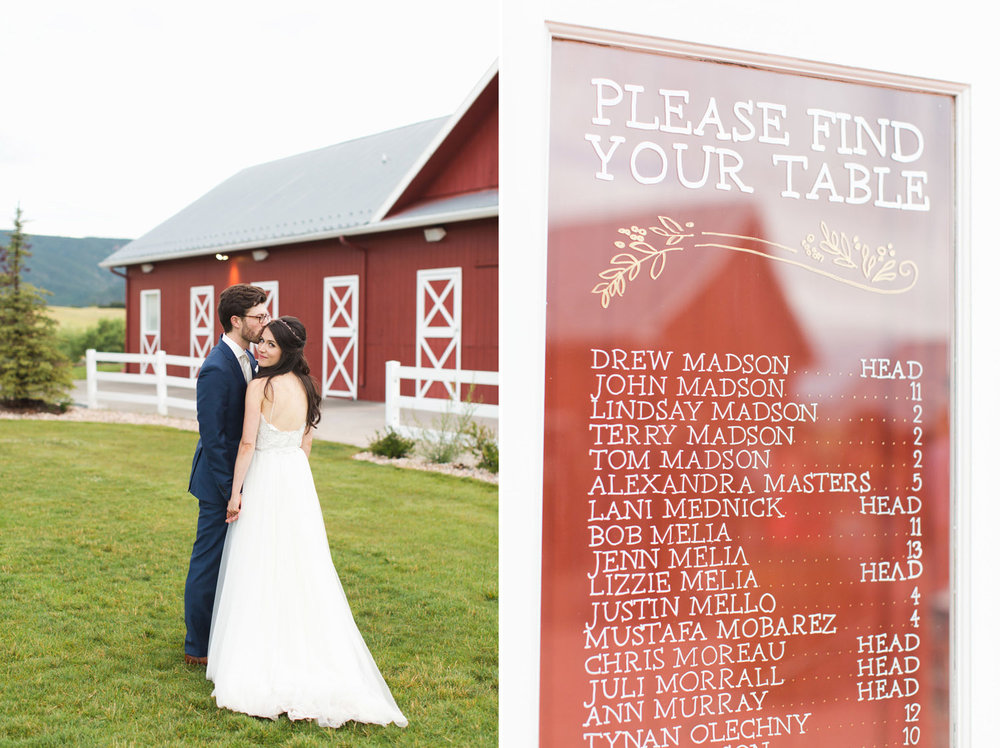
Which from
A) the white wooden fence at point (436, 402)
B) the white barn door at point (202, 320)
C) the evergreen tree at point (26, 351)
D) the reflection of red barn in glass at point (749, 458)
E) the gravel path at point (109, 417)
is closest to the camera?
the reflection of red barn in glass at point (749, 458)

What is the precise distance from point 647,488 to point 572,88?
109cm

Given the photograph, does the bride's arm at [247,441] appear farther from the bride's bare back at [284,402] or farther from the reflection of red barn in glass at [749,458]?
the reflection of red barn in glass at [749,458]

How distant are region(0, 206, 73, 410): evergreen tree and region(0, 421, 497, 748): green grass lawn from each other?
552cm

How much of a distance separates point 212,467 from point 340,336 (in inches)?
501

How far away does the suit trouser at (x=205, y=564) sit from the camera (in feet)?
11.9

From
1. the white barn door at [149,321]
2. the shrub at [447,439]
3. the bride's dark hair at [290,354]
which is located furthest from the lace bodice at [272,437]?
the white barn door at [149,321]

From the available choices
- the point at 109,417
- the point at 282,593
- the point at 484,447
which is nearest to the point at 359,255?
the point at 109,417

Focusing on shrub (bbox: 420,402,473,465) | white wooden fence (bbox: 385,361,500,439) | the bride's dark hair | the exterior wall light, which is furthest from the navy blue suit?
the exterior wall light

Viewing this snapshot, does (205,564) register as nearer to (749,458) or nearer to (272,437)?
(272,437)

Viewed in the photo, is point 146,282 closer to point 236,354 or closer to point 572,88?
point 236,354

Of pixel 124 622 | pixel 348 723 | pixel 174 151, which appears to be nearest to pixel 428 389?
pixel 124 622

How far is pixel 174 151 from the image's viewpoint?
44688mm

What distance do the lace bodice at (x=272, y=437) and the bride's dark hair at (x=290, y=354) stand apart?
0.12 m

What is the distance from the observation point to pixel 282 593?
3342 millimetres
